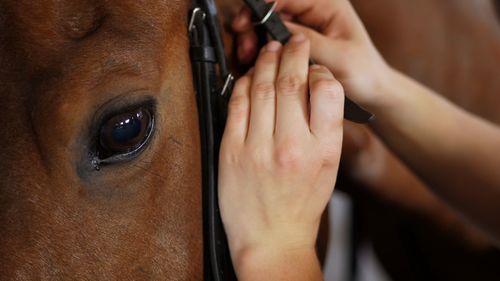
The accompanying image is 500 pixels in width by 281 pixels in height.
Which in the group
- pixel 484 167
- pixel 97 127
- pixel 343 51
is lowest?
pixel 484 167

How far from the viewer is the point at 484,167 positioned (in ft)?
3.34

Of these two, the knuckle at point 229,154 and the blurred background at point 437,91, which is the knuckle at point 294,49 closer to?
the knuckle at point 229,154

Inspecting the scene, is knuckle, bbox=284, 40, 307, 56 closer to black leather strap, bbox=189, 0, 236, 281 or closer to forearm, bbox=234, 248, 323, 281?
black leather strap, bbox=189, 0, 236, 281

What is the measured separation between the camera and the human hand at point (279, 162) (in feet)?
2.35

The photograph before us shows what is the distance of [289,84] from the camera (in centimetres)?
73

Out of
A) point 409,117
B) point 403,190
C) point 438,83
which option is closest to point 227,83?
point 409,117

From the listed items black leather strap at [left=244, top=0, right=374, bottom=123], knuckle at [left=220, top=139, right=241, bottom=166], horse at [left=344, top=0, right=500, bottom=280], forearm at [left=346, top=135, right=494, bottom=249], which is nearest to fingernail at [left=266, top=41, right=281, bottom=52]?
black leather strap at [left=244, top=0, right=374, bottom=123]

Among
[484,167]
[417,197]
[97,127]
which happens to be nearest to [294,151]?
[97,127]

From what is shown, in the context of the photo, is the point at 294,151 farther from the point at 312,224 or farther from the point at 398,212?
the point at 398,212

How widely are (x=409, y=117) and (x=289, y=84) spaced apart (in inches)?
11.5

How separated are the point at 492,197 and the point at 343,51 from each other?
1.26 feet

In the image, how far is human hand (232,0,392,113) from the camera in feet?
2.83

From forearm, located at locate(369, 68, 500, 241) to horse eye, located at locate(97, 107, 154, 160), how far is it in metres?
0.39

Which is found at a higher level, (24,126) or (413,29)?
(24,126)
